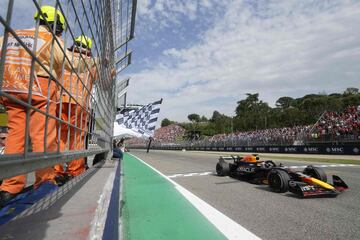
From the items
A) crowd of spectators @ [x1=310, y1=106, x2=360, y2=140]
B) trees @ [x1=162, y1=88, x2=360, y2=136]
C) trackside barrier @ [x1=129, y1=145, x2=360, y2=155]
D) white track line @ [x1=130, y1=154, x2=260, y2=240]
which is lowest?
white track line @ [x1=130, y1=154, x2=260, y2=240]

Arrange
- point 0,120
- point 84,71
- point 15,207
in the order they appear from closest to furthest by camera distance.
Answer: point 0,120
point 15,207
point 84,71

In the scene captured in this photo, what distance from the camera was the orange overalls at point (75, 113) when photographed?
12.6 ft

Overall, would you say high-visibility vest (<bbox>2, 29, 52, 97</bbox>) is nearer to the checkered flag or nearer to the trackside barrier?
the checkered flag

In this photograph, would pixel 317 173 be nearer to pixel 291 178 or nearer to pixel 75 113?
pixel 291 178

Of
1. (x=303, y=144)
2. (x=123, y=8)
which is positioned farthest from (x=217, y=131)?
(x=123, y=8)

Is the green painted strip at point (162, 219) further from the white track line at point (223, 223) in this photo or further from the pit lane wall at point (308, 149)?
the pit lane wall at point (308, 149)

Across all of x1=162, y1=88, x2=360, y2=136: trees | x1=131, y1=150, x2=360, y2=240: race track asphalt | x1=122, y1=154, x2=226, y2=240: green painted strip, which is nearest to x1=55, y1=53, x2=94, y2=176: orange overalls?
x1=122, y1=154, x2=226, y2=240: green painted strip

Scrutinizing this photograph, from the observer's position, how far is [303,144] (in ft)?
83.4

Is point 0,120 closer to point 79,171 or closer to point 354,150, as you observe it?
A: point 79,171

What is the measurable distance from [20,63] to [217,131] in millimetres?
100537

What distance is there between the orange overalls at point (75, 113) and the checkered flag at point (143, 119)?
49.7 ft

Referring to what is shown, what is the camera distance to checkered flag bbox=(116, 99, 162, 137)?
2086 cm

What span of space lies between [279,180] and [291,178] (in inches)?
10.7

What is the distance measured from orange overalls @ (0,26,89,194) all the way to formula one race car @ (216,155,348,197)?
10.7ft
